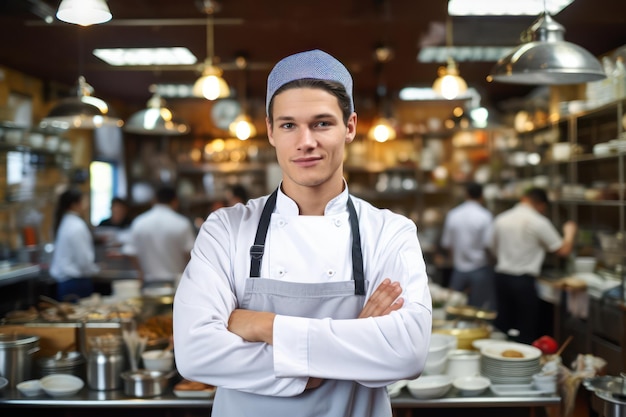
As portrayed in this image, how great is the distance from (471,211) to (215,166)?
13.4ft

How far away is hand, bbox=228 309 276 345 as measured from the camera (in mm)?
1750

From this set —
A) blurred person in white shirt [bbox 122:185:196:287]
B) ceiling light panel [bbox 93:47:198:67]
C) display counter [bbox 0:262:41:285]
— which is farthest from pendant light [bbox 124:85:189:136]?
display counter [bbox 0:262:41:285]

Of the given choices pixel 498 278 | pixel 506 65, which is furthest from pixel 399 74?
pixel 506 65

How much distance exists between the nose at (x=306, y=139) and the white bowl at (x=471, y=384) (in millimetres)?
1830

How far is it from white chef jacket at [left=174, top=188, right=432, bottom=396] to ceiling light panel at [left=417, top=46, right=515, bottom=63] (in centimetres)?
538

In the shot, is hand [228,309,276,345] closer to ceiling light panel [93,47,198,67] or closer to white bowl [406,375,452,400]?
white bowl [406,375,452,400]

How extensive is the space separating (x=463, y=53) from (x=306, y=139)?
600 centimetres

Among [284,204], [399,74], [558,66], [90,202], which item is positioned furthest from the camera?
[90,202]

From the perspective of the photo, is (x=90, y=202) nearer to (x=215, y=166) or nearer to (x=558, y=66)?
(x=215, y=166)

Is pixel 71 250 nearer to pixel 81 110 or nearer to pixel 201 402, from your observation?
pixel 81 110

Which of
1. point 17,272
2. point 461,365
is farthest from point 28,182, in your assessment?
point 461,365

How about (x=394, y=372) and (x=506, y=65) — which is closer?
(x=394, y=372)

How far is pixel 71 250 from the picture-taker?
630cm

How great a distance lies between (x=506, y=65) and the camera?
2.92m
